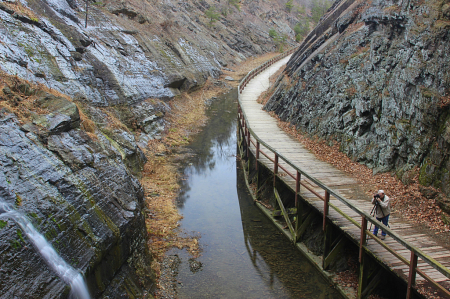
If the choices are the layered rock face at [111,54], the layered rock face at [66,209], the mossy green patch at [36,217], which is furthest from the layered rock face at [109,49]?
the mossy green patch at [36,217]

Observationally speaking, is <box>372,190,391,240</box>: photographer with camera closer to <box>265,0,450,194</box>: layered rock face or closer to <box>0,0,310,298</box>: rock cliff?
<box>265,0,450,194</box>: layered rock face

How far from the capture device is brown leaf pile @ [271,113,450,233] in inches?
336

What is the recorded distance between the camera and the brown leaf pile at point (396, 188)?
8526 mm

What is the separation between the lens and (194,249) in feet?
34.7

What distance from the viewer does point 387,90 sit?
12133 millimetres

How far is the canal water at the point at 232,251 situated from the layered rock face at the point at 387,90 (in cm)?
415

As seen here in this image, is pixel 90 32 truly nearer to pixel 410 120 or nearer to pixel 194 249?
pixel 194 249

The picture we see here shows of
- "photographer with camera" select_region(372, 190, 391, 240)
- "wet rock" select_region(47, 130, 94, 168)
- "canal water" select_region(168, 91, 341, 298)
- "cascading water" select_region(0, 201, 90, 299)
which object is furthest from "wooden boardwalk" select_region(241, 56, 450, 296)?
"wet rock" select_region(47, 130, 94, 168)

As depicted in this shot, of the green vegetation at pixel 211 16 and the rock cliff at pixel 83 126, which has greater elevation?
the green vegetation at pixel 211 16

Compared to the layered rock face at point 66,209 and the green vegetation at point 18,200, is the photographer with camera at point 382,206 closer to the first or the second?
the layered rock face at point 66,209

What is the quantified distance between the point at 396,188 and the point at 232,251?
528cm

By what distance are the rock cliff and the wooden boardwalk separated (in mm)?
5338

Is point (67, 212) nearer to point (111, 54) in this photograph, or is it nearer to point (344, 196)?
point (344, 196)

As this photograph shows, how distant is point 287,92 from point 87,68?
37.7 feet
